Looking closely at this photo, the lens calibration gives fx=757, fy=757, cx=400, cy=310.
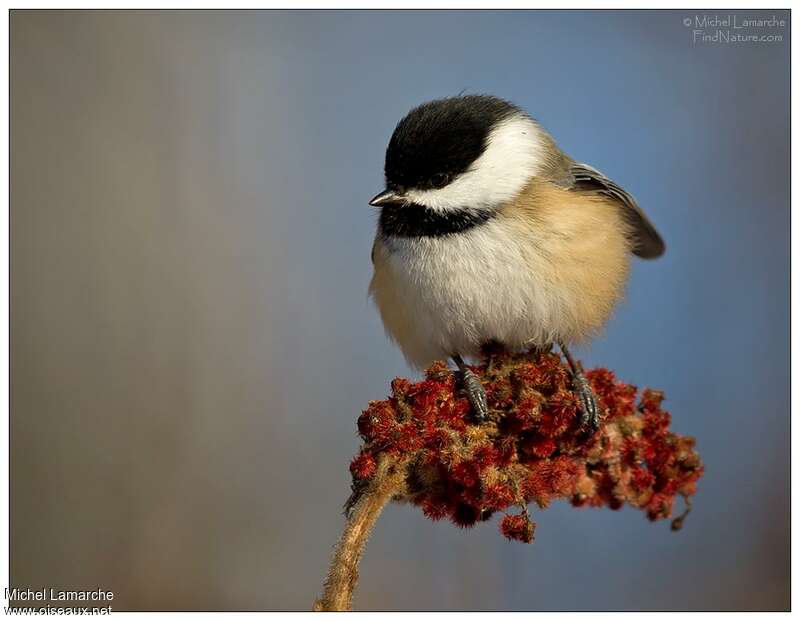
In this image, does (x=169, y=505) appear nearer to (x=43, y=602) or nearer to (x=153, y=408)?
(x=153, y=408)

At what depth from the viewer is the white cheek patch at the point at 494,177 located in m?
2.02

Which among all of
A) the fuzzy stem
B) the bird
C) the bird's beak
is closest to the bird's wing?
the bird

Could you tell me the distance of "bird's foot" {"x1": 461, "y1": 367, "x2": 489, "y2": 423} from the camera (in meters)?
1.63

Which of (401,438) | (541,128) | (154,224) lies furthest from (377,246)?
(154,224)

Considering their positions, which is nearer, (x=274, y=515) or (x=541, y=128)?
(x=541, y=128)

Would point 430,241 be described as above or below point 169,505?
above

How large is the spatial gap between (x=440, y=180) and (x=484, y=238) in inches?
7.7

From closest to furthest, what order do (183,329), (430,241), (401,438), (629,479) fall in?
(401,438)
(629,479)
(430,241)
(183,329)

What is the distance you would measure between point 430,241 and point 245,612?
1206 millimetres

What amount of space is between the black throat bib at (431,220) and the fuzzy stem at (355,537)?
811 millimetres

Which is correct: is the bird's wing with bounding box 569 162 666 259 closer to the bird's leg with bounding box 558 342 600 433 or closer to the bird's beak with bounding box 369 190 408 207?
the bird's beak with bounding box 369 190 408 207

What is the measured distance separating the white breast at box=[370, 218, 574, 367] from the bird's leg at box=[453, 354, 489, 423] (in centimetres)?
27

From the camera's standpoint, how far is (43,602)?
6.03ft

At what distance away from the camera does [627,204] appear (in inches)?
98.2
